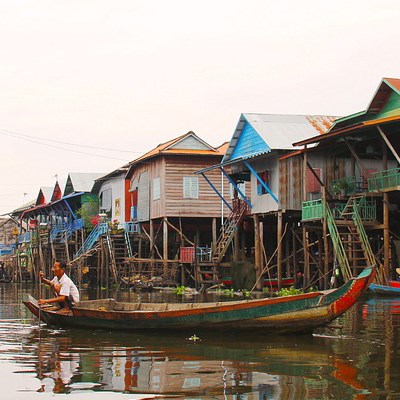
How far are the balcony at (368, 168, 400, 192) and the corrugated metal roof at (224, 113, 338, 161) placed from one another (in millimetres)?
4771

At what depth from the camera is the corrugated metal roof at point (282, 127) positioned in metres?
29.5

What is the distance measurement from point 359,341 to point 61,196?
41.0 meters

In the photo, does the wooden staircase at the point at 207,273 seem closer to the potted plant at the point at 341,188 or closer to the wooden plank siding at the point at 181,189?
the wooden plank siding at the point at 181,189

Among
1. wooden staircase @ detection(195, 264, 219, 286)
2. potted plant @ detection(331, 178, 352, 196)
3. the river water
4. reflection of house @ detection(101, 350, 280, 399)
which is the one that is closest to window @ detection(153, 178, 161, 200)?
wooden staircase @ detection(195, 264, 219, 286)

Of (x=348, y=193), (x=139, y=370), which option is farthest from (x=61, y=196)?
(x=139, y=370)

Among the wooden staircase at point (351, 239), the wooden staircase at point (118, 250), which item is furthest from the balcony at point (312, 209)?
the wooden staircase at point (118, 250)

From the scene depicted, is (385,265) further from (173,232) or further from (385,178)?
(173,232)

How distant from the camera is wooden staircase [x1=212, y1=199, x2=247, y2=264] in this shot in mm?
32375

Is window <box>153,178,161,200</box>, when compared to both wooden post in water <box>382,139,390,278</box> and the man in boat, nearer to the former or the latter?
wooden post in water <box>382,139,390,278</box>

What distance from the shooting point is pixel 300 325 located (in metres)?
13.6

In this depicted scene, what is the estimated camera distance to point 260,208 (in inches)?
1214

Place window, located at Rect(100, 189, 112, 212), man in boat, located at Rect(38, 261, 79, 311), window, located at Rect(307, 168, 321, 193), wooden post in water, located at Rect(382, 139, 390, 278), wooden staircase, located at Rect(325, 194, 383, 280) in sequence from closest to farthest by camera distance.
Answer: man in boat, located at Rect(38, 261, 79, 311), wooden post in water, located at Rect(382, 139, 390, 278), wooden staircase, located at Rect(325, 194, 383, 280), window, located at Rect(307, 168, 321, 193), window, located at Rect(100, 189, 112, 212)

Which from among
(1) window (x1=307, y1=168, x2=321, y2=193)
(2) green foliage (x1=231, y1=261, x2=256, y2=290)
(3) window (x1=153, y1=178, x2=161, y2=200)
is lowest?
(2) green foliage (x1=231, y1=261, x2=256, y2=290)

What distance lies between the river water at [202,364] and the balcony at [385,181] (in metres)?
8.46
